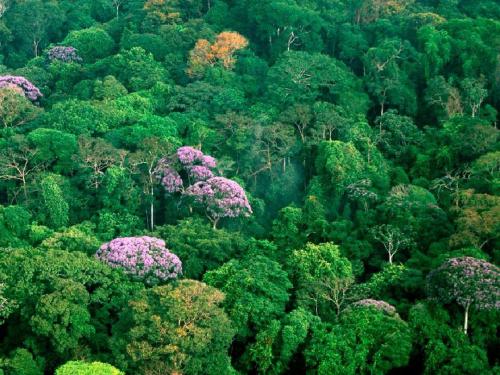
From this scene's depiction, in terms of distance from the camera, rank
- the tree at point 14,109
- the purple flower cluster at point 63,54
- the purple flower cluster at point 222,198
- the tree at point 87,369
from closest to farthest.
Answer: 1. the tree at point 87,369
2. the purple flower cluster at point 222,198
3. the tree at point 14,109
4. the purple flower cluster at point 63,54

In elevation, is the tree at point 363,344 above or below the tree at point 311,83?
below

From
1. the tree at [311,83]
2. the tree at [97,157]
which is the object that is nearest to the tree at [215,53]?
the tree at [311,83]

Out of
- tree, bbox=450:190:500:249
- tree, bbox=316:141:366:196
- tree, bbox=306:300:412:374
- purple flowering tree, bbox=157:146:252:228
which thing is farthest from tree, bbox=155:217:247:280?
tree, bbox=450:190:500:249

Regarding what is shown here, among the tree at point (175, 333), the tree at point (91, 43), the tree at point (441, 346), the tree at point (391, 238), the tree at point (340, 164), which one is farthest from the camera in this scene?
the tree at point (91, 43)

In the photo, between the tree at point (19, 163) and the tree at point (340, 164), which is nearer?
the tree at point (19, 163)

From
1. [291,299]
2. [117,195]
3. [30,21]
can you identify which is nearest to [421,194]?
[291,299]

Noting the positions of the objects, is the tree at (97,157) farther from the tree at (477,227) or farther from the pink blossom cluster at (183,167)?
the tree at (477,227)

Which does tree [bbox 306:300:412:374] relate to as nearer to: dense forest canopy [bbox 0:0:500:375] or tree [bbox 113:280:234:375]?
dense forest canopy [bbox 0:0:500:375]
